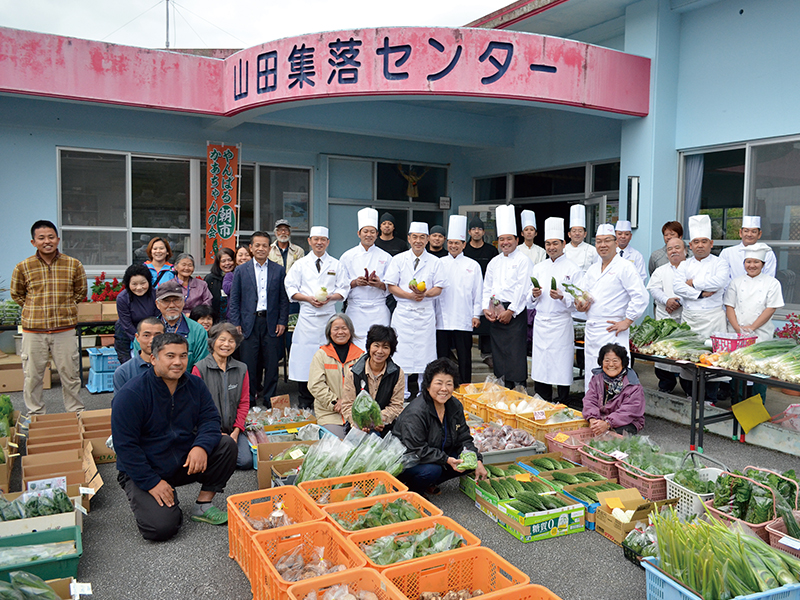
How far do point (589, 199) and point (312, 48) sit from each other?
462 centimetres

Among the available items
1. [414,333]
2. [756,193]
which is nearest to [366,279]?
[414,333]

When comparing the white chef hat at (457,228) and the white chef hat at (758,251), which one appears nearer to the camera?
the white chef hat at (758,251)

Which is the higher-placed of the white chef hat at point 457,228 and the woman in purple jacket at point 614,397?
the white chef hat at point 457,228

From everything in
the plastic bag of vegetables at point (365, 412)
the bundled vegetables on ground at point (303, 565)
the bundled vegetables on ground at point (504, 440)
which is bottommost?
the bundled vegetables on ground at point (504, 440)

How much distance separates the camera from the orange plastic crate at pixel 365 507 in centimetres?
289

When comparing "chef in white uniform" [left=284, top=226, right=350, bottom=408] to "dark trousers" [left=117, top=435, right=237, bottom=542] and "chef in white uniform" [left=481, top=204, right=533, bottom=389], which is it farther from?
"dark trousers" [left=117, top=435, right=237, bottom=542]

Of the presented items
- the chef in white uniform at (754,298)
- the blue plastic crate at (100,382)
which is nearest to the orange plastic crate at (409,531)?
the chef in white uniform at (754,298)

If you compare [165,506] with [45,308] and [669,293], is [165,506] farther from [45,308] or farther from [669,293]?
[669,293]

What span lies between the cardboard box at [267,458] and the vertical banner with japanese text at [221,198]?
5316 mm

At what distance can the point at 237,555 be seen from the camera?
299 cm

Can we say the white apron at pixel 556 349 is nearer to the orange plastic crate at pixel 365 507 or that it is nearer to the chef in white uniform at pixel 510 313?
the chef in white uniform at pixel 510 313

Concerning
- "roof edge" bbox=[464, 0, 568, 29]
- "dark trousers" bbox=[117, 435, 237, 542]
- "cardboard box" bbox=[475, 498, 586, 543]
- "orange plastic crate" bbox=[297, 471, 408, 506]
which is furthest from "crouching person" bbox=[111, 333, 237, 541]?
"roof edge" bbox=[464, 0, 568, 29]

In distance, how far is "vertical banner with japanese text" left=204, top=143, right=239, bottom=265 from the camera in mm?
8812

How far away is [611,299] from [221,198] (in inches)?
233
